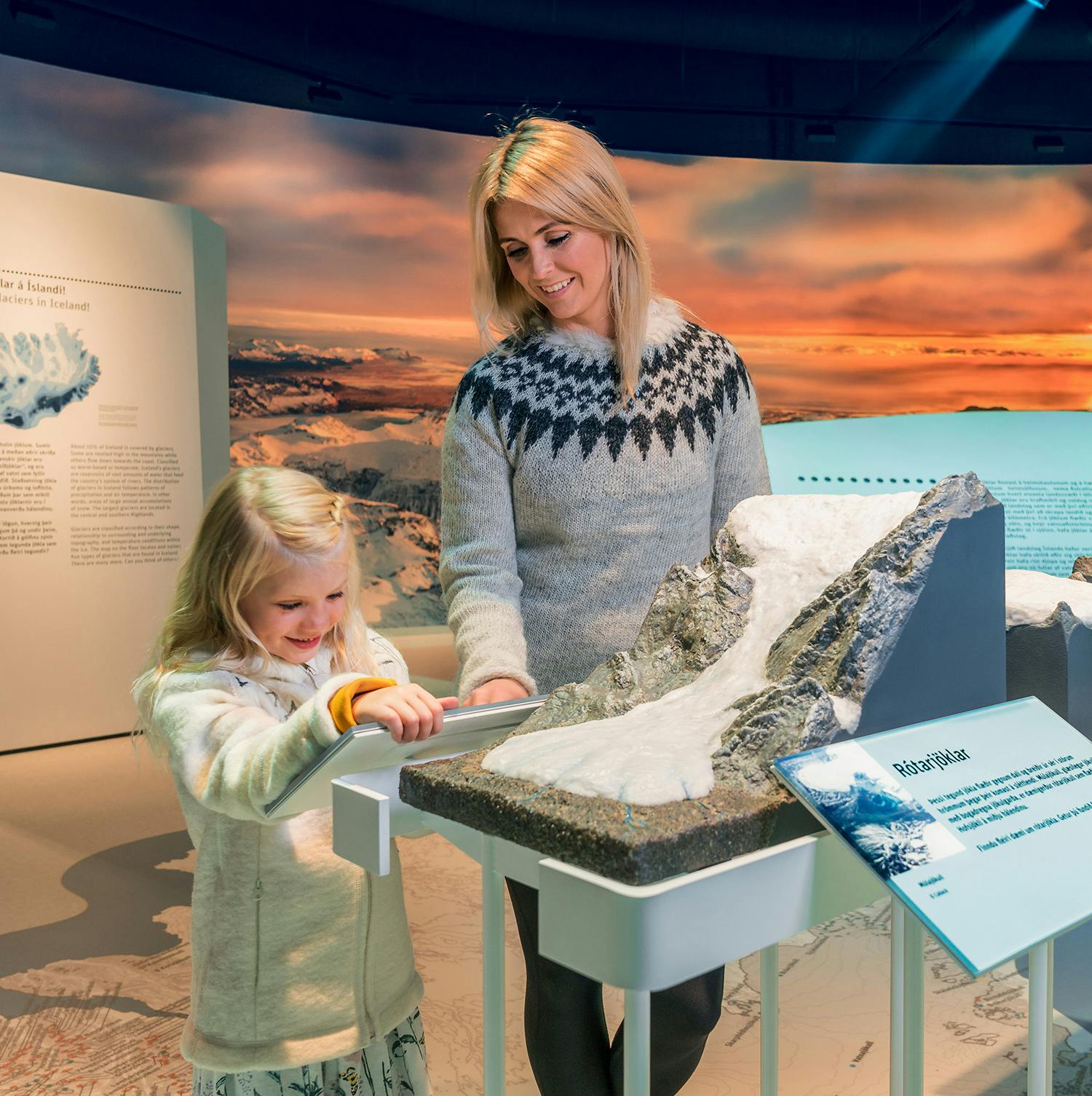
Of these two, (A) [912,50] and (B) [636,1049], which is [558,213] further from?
(A) [912,50]

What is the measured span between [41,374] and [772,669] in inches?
184

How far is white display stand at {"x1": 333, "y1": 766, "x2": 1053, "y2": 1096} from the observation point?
26.0 inches

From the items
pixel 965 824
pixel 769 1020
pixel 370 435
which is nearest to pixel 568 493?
pixel 769 1020

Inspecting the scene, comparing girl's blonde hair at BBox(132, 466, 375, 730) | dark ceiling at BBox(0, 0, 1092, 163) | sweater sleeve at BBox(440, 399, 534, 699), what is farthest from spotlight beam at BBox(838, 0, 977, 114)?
girl's blonde hair at BBox(132, 466, 375, 730)

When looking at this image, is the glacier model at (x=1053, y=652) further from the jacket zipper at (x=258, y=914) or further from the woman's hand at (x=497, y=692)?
the jacket zipper at (x=258, y=914)

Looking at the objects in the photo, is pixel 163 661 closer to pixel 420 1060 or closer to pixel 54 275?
pixel 420 1060

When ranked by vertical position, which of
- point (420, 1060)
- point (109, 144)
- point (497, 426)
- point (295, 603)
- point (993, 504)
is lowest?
point (420, 1060)

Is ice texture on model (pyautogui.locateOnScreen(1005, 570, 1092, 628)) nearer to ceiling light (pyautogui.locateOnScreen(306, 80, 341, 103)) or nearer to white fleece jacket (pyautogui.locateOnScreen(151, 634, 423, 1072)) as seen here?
white fleece jacket (pyautogui.locateOnScreen(151, 634, 423, 1072))

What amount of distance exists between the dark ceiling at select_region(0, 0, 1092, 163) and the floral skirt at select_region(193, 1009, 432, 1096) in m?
5.86

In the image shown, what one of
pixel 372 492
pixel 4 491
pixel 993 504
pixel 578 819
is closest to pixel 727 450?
pixel 993 504

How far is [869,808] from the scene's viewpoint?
76 centimetres

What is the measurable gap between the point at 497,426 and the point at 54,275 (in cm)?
414

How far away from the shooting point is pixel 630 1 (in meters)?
6.57

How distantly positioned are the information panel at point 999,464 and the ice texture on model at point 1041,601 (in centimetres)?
330
